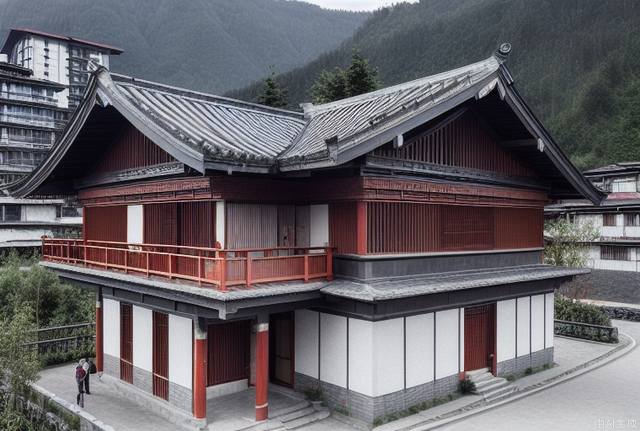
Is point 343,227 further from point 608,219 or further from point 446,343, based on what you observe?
point 608,219

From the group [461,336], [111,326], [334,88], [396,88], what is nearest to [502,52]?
[396,88]

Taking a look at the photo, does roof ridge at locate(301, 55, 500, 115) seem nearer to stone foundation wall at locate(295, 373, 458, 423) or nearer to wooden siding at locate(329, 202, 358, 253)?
wooden siding at locate(329, 202, 358, 253)

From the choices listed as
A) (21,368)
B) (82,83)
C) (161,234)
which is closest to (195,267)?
(161,234)

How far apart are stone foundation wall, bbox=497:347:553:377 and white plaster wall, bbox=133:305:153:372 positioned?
12.2 metres

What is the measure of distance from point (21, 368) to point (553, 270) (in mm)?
18830

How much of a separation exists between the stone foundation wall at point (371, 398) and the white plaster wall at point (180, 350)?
352cm

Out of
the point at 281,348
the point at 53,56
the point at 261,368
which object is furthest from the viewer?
the point at 53,56

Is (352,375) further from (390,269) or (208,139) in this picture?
(208,139)

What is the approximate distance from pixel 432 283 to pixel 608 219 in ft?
109

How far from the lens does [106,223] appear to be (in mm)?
21938

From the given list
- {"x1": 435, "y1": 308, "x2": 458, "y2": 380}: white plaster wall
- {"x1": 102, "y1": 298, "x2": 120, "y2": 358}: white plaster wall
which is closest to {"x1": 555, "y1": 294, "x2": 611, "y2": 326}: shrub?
{"x1": 435, "y1": 308, "x2": 458, "y2": 380}: white plaster wall

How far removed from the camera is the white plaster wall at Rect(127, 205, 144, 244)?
19.7 m

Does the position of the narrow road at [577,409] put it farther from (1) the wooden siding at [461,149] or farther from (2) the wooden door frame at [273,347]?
(1) the wooden siding at [461,149]

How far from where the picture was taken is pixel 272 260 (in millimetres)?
15156
